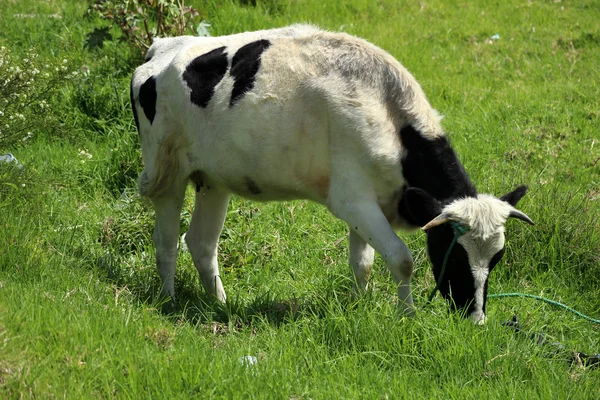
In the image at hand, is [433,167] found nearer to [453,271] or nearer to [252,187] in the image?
[453,271]

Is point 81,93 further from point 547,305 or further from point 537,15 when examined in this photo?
point 537,15

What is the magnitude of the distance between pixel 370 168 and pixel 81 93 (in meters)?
4.91

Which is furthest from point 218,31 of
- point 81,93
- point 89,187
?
point 89,187

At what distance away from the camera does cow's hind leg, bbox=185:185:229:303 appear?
649 cm

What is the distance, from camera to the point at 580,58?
37.9 ft

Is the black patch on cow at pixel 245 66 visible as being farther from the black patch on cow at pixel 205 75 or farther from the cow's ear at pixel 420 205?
the cow's ear at pixel 420 205

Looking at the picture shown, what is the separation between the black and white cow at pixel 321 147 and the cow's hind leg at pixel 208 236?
0.03 m

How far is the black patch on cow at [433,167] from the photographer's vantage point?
5359 mm

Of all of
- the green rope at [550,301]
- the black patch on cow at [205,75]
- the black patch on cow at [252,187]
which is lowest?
the green rope at [550,301]

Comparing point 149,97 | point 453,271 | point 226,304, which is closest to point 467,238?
point 453,271

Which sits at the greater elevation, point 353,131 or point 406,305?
point 353,131

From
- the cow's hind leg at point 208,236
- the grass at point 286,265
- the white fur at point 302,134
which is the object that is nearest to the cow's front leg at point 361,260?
the white fur at point 302,134

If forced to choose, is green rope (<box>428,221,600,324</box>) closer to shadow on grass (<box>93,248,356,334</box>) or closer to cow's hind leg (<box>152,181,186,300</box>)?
shadow on grass (<box>93,248,356,334</box>)

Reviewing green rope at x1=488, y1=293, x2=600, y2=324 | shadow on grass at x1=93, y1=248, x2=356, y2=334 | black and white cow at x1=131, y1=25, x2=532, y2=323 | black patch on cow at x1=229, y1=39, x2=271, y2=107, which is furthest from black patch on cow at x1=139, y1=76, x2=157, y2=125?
green rope at x1=488, y1=293, x2=600, y2=324
